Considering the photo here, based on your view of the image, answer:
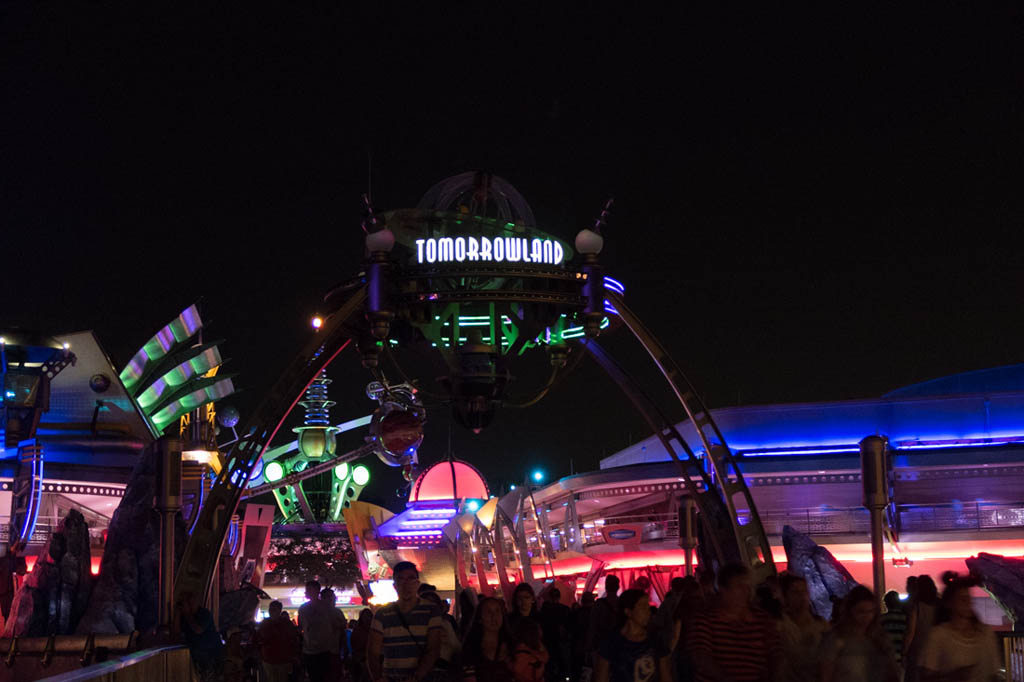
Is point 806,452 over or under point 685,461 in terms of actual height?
over

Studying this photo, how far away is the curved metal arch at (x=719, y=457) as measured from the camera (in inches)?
950

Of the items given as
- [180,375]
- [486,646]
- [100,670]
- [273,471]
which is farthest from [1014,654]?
[273,471]

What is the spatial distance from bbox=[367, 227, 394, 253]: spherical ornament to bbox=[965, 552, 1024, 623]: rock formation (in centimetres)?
1332

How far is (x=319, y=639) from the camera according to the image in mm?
15641

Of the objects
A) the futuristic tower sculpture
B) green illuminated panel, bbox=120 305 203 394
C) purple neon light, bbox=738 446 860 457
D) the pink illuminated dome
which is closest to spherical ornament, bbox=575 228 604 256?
the futuristic tower sculpture

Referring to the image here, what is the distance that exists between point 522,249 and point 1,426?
1212 inches

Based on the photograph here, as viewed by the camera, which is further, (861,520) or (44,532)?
(44,532)

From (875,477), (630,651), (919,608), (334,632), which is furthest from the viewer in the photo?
(875,477)

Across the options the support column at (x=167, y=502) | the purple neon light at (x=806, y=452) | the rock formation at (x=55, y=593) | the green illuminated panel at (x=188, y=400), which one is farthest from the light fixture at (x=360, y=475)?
the support column at (x=167, y=502)

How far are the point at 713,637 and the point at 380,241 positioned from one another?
14825 millimetres

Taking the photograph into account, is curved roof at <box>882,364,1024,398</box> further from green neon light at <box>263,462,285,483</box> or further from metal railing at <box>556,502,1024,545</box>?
green neon light at <box>263,462,285,483</box>

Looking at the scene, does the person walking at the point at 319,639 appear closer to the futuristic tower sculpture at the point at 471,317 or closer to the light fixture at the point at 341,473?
the futuristic tower sculpture at the point at 471,317

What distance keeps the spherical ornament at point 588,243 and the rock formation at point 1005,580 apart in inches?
402

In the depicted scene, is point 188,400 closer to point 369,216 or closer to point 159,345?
point 159,345
